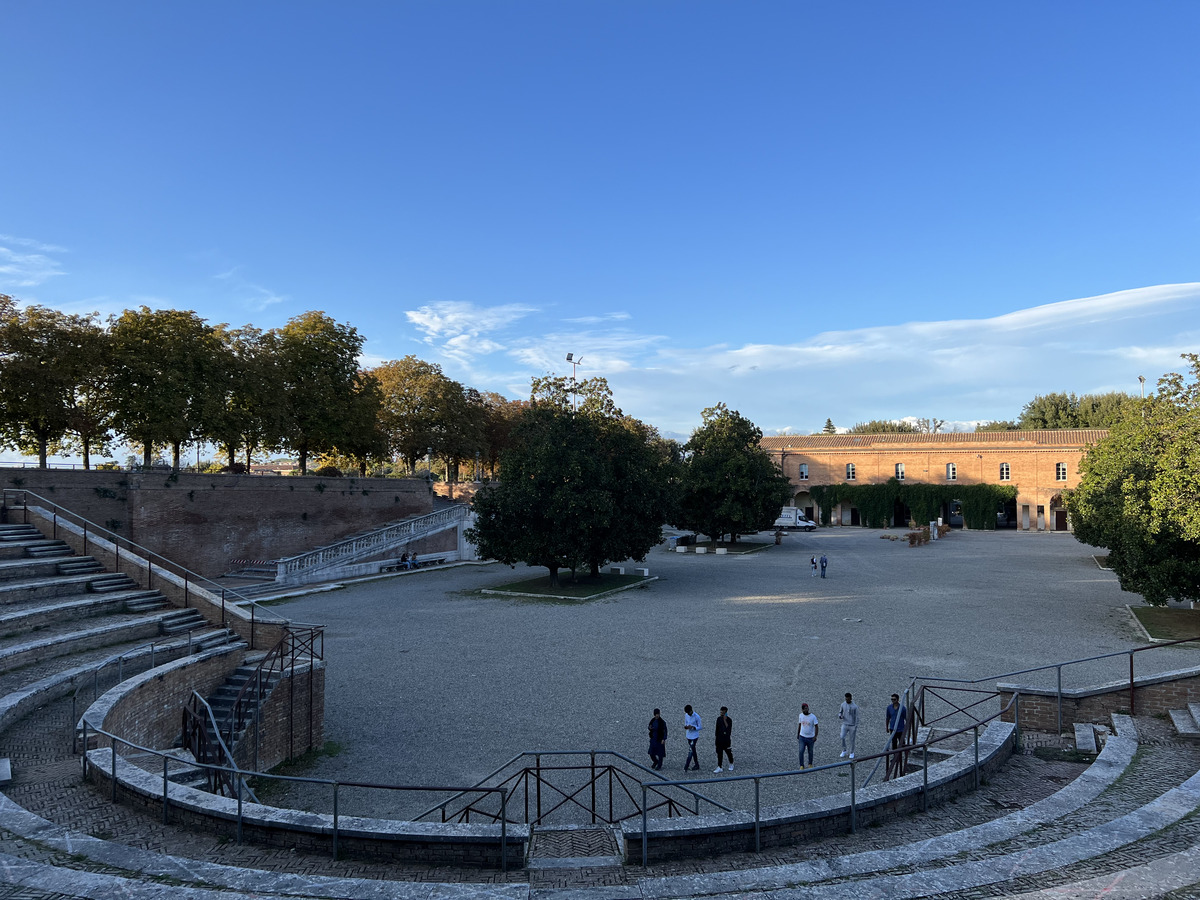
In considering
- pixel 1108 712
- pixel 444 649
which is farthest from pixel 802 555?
pixel 1108 712

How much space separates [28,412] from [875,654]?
103 ft

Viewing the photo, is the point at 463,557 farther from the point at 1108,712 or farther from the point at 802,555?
the point at 1108,712

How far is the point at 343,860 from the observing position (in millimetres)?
6883

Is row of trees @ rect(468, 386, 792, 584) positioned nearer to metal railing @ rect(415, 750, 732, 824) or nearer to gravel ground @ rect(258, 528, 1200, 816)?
gravel ground @ rect(258, 528, 1200, 816)

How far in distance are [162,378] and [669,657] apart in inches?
1033

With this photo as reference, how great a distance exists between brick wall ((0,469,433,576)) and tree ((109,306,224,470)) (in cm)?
214

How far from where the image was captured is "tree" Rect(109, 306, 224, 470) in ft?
104

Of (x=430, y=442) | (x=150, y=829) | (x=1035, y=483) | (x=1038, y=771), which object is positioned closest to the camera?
(x=150, y=829)

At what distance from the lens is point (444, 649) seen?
67.2 ft

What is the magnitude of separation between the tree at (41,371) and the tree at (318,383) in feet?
32.6

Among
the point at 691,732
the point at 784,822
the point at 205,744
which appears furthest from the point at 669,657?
the point at 784,822

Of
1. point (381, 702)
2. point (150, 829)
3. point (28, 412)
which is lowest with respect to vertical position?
point (381, 702)

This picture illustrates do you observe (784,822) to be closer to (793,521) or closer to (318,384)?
(318,384)

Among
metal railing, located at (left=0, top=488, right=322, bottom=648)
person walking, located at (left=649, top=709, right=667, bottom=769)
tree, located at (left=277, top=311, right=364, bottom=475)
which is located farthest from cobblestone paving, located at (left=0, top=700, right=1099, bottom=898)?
tree, located at (left=277, top=311, right=364, bottom=475)
